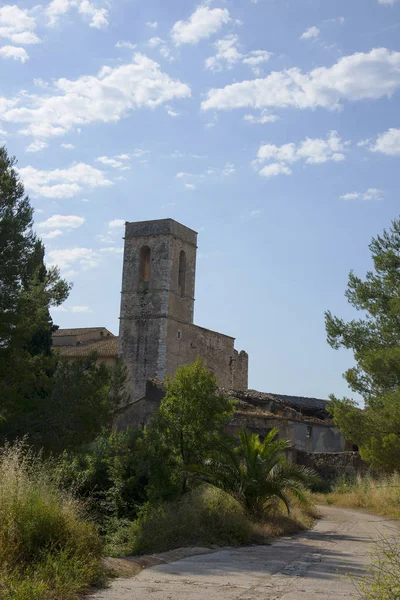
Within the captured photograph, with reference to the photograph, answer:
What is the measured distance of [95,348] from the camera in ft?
148

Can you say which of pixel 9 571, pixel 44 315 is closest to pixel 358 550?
pixel 9 571

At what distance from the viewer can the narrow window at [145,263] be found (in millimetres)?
44969

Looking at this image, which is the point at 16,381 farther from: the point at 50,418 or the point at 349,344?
the point at 349,344

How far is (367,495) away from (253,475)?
360 inches

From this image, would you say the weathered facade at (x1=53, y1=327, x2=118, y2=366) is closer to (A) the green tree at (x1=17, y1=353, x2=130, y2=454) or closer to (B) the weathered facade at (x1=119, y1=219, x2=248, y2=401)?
(B) the weathered facade at (x1=119, y1=219, x2=248, y2=401)

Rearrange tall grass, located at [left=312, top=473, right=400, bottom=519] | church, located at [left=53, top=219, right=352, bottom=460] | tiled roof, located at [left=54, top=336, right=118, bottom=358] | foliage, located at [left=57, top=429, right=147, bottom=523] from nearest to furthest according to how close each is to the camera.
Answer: foliage, located at [left=57, top=429, right=147, bottom=523]
tall grass, located at [left=312, top=473, right=400, bottom=519]
church, located at [left=53, top=219, right=352, bottom=460]
tiled roof, located at [left=54, top=336, right=118, bottom=358]

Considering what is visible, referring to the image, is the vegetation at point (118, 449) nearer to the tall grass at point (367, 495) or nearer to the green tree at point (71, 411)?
the green tree at point (71, 411)

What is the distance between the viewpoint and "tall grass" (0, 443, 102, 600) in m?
7.07

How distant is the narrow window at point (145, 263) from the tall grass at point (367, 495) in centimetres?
2202

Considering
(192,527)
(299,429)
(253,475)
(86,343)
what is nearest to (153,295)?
(86,343)

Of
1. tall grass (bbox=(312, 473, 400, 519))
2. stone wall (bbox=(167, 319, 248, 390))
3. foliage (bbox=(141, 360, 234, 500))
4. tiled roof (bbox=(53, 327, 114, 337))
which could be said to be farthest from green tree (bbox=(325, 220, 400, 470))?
tiled roof (bbox=(53, 327, 114, 337))

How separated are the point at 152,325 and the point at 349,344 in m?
21.1

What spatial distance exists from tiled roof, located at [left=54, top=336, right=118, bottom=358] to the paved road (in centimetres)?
3081

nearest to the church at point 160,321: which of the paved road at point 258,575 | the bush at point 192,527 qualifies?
the bush at point 192,527
